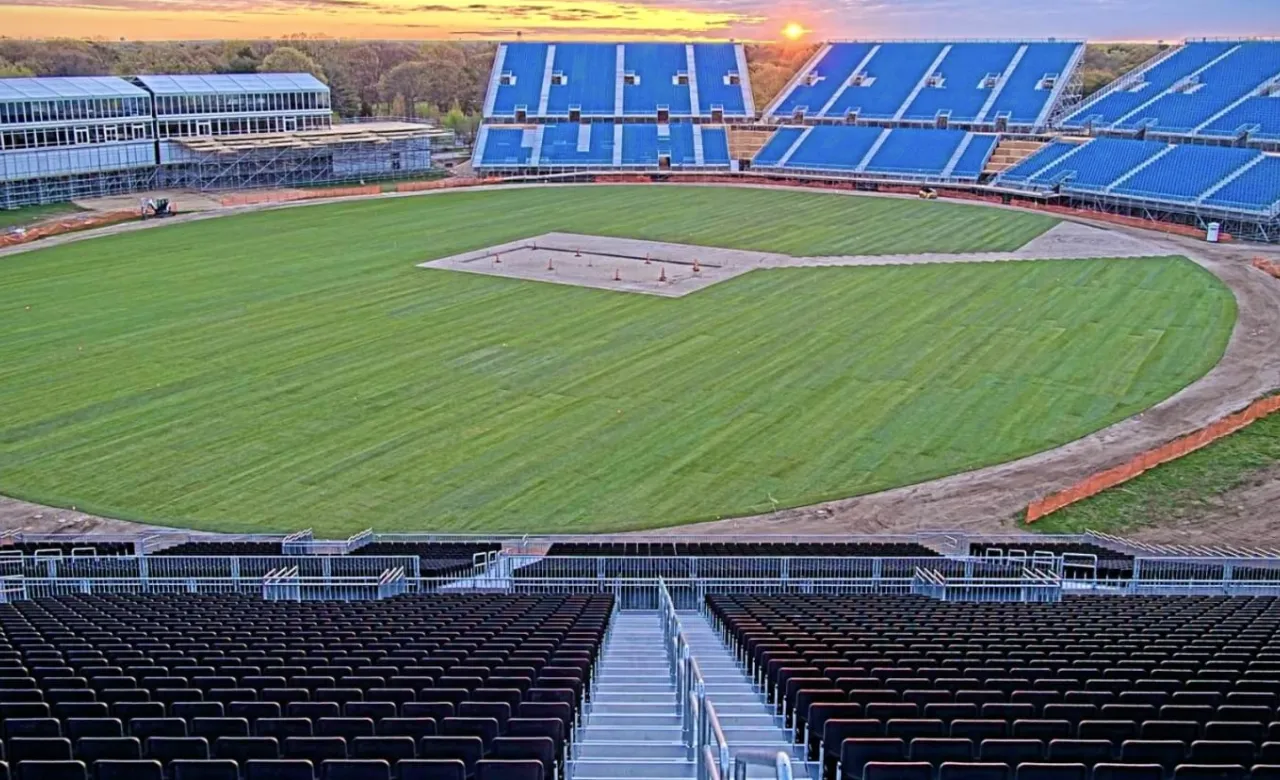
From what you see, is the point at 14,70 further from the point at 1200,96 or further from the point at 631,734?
the point at 631,734

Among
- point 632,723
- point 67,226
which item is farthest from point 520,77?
point 632,723

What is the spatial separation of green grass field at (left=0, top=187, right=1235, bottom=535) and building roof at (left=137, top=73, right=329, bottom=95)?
1103 inches

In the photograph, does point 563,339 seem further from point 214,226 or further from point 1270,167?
point 1270,167

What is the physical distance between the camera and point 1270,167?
62.2 metres

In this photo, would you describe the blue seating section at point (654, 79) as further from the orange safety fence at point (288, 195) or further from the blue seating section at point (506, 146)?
the orange safety fence at point (288, 195)

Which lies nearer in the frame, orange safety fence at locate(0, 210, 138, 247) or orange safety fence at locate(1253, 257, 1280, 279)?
orange safety fence at locate(1253, 257, 1280, 279)

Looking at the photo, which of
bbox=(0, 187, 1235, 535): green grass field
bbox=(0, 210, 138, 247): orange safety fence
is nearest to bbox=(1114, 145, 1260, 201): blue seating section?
bbox=(0, 187, 1235, 535): green grass field

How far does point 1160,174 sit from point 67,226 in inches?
2399

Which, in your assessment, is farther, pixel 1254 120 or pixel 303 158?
pixel 303 158

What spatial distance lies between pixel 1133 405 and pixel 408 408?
19.5 m

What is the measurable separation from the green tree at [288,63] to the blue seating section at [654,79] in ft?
143

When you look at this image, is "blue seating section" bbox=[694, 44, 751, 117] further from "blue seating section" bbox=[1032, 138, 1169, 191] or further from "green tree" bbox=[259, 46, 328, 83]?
"green tree" bbox=[259, 46, 328, 83]

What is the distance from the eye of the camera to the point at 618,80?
9512cm

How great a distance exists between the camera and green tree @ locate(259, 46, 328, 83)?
403 feet
